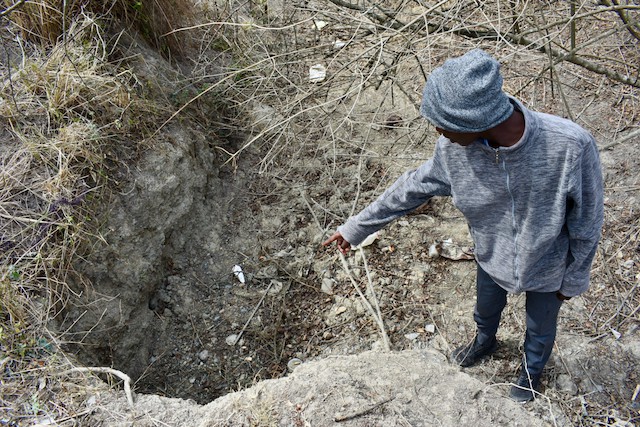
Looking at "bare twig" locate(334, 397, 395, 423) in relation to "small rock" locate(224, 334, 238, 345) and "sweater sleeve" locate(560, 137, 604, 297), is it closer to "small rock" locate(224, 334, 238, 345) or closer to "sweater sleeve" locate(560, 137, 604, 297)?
"sweater sleeve" locate(560, 137, 604, 297)

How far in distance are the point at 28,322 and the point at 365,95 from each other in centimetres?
273

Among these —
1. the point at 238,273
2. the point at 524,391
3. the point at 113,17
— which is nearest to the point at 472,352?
the point at 524,391

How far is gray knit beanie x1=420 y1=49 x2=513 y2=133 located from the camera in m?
1.34

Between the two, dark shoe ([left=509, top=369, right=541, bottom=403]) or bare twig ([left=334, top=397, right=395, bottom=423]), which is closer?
bare twig ([left=334, top=397, right=395, bottom=423])

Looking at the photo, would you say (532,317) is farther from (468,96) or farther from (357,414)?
(468,96)

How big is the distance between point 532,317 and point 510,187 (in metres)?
0.65

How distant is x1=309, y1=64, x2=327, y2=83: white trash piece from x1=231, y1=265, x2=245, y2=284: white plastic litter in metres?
1.33

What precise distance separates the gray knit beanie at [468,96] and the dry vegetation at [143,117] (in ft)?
3.05

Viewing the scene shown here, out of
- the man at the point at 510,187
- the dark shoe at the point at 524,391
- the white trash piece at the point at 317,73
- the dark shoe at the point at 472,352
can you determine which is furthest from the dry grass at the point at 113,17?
the dark shoe at the point at 524,391

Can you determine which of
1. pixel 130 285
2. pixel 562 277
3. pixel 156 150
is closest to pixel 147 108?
pixel 156 150

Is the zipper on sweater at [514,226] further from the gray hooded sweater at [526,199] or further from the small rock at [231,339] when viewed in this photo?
the small rock at [231,339]

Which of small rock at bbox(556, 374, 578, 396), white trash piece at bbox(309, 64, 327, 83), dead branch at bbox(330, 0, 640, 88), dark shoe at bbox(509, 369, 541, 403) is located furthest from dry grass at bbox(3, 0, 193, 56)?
small rock at bbox(556, 374, 578, 396)

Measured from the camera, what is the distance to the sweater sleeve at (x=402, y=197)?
1.74m

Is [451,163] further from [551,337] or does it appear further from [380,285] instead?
[380,285]
